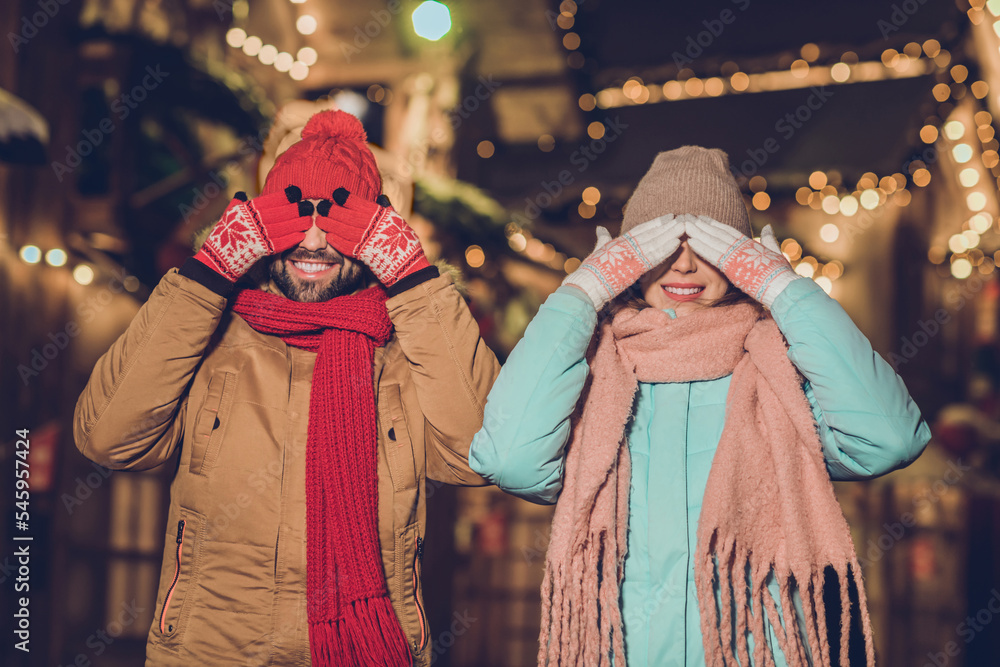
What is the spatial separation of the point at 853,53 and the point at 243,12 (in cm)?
410

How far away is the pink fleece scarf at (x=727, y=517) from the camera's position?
1.53m

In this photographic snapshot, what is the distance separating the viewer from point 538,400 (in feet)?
5.15

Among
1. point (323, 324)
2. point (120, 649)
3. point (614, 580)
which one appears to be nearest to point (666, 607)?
point (614, 580)

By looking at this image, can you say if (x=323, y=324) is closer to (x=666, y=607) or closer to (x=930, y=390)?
(x=666, y=607)
